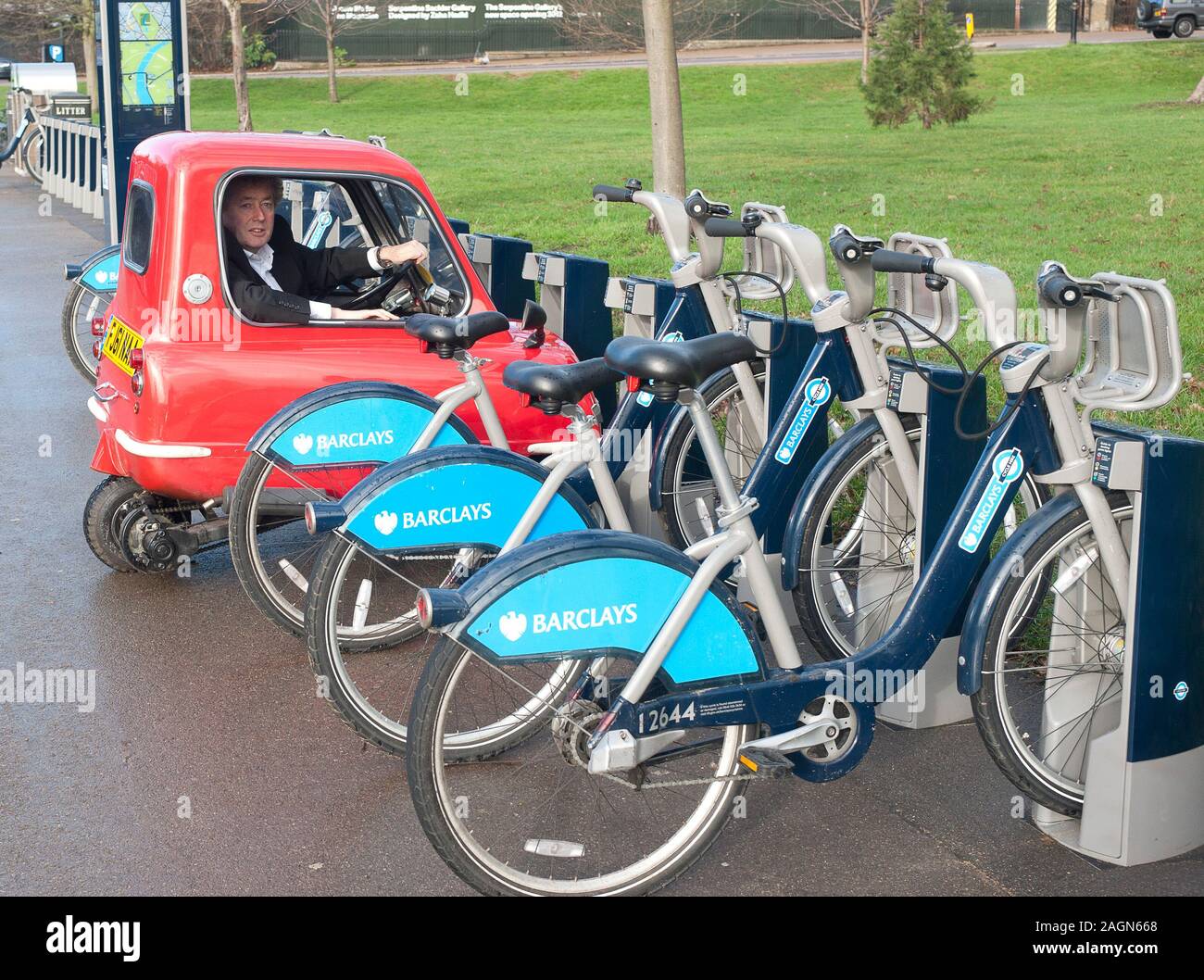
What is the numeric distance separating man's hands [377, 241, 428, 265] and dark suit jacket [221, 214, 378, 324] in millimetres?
214

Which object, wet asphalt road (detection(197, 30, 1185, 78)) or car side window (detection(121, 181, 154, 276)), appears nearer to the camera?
car side window (detection(121, 181, 154, 276))

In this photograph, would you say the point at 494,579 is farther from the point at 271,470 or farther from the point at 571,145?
the point at 571,145

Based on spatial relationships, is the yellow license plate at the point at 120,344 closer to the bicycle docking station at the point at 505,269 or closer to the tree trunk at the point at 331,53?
the bicycle docking station at the point at 505,269

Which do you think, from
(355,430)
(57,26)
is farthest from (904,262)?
(57,26)

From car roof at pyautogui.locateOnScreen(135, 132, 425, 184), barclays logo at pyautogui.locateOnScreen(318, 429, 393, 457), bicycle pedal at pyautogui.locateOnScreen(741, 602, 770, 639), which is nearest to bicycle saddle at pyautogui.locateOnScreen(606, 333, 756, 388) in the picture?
bicycle pedal at pyautogui.locateOnScreen(741, 602, 770, 639)

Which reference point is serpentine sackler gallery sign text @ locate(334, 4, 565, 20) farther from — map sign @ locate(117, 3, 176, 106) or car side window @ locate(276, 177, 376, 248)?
car side window @ locate(276, 177, 376, 248)

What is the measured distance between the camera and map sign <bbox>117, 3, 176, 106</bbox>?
1516 centimetres

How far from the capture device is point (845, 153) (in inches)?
942

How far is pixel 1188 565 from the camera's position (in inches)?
161

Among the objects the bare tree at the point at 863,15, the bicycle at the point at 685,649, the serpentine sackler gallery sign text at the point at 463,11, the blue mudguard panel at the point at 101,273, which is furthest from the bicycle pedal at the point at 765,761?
the serpentine sackler gallery sign text at the point at 463,11

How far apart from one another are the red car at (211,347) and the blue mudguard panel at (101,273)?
12.0ft

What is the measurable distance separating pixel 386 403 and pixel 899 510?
184cm

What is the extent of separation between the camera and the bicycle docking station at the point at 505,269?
844 cm

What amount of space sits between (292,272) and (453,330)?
175 centimetres
